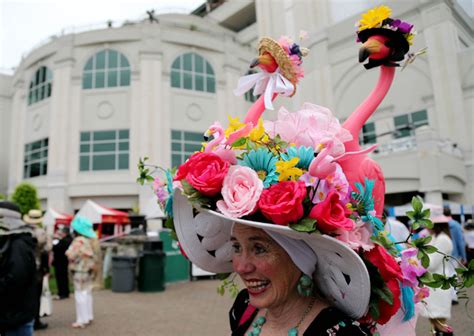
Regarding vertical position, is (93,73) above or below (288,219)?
above

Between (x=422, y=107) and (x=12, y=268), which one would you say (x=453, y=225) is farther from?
(x=422, y=107)

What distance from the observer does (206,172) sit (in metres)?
1.40

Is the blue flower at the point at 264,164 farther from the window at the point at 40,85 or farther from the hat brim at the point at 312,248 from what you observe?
the window at the point at 40,85

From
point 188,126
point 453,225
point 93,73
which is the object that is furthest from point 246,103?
point 453,225

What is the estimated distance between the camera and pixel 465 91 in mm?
16125

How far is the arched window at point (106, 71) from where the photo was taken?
2345 centimetres

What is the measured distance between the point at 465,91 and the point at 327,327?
18407 millimetres

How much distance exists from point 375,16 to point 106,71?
2434 cm

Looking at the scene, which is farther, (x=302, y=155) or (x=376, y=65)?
(x=376, y=65)

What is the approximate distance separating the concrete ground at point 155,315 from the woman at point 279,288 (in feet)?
13.6

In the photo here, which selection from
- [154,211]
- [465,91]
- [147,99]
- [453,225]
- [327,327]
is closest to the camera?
[327,327]

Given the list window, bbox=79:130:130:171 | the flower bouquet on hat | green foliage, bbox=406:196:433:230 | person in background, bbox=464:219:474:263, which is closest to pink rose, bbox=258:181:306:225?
the flower bouquet on hat

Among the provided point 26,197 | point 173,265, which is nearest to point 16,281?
point 173,265

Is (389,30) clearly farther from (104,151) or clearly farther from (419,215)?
(104,151)
